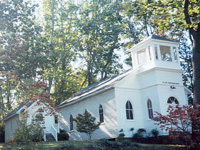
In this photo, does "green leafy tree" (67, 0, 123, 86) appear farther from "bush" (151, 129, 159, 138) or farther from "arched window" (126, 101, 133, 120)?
"bush" (151, 129, 159, 138)

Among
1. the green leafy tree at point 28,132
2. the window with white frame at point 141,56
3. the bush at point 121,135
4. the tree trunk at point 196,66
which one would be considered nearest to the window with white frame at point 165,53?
A: the window with white frame at point 141,56

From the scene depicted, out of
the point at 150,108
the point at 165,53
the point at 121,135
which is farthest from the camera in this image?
the point at 165,53

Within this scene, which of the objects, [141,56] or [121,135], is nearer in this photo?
[121,135]

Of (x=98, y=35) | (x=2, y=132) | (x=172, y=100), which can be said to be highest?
(x=98, y=35)

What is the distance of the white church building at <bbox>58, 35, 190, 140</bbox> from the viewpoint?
20812 mm

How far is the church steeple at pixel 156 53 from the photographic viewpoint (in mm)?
21484

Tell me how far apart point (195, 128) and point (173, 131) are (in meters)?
1.65

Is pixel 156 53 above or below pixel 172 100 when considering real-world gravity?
above

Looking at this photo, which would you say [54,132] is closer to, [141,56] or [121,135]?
[121,135]

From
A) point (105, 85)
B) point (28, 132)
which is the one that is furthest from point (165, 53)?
point (28, 132)

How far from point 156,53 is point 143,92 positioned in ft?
11.7

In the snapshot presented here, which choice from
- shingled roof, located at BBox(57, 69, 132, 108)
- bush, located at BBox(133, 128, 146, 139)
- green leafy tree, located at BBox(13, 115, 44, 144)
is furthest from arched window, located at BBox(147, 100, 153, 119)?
green leafy tree, located at BBox(13, 115, 44, 144)

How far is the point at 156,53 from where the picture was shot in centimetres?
2242

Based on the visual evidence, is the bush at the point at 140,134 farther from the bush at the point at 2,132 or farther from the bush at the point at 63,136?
the bush at the point at 2,132
